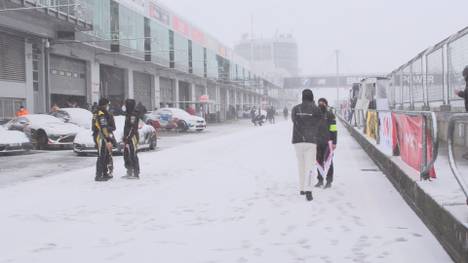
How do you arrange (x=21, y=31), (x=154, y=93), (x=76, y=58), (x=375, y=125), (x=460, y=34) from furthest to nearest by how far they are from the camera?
(x=154, y=93), (x=76, y=58), (x=21, y=31), (x=375, y=125), (x=460, y=34)

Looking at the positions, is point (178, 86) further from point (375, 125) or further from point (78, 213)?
point (78, 213)

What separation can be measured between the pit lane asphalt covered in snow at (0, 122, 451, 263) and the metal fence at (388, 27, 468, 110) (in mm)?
2790

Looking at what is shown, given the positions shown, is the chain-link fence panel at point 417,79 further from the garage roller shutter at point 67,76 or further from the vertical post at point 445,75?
the garage roller shutter at point 67,76

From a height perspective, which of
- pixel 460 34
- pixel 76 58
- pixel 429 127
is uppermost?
pixel 76 58

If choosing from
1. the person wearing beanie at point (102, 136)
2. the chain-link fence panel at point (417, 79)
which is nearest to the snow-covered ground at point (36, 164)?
the person wearing beanie at point (102, 136)

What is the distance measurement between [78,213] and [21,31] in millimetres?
18945

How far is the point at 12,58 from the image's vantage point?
24781 millimetres

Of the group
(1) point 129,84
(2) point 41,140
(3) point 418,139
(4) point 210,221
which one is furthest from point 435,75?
(1) point 129,84

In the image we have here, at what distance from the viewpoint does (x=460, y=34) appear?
11.2m

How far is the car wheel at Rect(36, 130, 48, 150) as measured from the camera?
1853 cm

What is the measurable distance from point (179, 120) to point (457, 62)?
21269 mm

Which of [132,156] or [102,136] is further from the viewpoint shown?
[132,156]

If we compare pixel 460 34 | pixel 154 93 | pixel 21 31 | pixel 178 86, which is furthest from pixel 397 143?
pixel 178 86

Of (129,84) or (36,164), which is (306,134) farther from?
(129,84)
